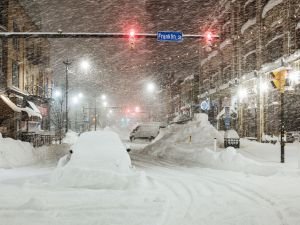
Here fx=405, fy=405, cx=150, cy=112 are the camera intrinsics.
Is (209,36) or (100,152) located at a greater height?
(209,36)

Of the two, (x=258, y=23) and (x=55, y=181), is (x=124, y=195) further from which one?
(x=258, y=23)

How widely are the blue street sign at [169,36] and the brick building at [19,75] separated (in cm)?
1843

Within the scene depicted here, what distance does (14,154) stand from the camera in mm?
20344

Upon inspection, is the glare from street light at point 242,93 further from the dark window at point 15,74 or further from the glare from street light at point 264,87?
the dark window at point 15,74

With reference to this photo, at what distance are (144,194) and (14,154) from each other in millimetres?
11832

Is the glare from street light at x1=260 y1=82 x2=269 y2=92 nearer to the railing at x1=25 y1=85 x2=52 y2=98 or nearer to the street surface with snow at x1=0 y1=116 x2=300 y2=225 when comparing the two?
the street surface with snow at x1=0 y1=116 x2=300 y2=225

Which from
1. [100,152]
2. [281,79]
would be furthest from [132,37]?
[281,79]

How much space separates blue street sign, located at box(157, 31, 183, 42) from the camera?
17459mm

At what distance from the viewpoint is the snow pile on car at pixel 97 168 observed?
1148 cm

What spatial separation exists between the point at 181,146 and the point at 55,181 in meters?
16.7

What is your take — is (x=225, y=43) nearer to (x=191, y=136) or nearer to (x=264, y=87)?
(x=264, y=87)

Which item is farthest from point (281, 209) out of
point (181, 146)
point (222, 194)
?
point (181, 146)

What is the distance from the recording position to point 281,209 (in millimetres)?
8828

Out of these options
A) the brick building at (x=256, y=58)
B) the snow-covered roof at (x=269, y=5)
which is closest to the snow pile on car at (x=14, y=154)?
the brick building at (x=256, y=58)
